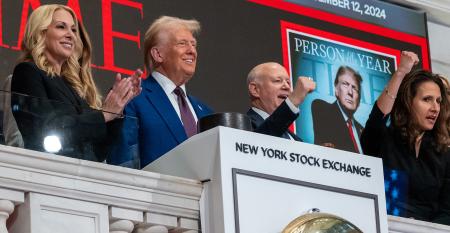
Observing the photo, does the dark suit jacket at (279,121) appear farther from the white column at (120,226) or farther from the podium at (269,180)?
the white column at (120,226)

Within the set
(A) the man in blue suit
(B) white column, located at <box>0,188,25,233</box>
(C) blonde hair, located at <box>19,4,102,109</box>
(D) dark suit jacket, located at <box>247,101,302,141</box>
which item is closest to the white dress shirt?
(A) the man in blue suit

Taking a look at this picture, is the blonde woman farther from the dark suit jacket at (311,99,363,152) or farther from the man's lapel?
the dark suit jacket at (311,99,363,152)

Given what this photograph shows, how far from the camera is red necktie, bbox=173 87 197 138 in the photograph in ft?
15.1

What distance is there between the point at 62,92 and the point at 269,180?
29.6 inches

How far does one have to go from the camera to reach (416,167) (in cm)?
471

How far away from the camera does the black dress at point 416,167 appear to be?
15.1ft

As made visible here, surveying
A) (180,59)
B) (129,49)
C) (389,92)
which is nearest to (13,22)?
(129,49)

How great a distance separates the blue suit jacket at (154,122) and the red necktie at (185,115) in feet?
0.13

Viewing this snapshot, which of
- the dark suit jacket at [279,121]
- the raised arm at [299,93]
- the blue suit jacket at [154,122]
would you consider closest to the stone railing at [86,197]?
the blue suit jacket at [154,122]

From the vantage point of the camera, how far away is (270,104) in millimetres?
5020

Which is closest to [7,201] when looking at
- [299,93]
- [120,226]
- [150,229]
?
[120,226]

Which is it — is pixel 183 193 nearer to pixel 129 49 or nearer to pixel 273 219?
pixel 273 219

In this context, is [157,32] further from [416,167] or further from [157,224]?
[157,224]

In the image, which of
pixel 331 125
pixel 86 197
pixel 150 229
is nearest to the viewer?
pixel 86 197
